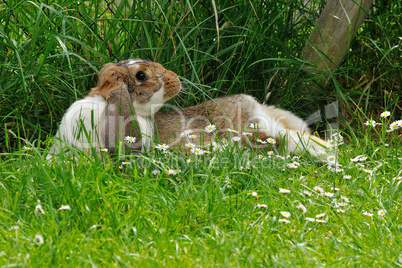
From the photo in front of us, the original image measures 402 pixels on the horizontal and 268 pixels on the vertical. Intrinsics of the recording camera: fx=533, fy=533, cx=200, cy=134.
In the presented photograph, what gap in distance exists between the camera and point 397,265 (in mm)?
2039

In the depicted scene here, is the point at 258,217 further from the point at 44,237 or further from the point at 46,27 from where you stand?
the point at 46,27

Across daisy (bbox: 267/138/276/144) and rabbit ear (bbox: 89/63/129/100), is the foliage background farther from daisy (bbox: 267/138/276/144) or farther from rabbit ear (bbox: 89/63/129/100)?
daisy (bbox: 267/138/276/144)

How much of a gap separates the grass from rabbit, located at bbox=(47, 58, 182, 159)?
14cm

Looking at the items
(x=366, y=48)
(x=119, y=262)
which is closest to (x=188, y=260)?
(x=119, y=262)

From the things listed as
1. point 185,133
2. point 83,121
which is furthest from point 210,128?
point 83,121

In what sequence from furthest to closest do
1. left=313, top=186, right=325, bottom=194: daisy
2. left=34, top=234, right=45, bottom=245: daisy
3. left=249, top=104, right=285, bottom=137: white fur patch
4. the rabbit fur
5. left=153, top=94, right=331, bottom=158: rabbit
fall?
1. left=249, top=104, right=285, bottom=137: white fur patch
2. left=153, top=94, right=331, bottom=158: rabbit
3. the rabbit fur
4. left=313, top=186, right=325, bottom=194: daisy
5. left=34, top=234, right=45, bottom=245: daisy

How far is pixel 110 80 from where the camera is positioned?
3.35 m

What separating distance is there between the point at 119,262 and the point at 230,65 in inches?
100

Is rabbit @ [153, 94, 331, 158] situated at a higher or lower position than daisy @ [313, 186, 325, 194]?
higher

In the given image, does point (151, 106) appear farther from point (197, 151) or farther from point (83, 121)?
point (197, 151)

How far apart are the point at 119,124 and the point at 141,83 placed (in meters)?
0.43

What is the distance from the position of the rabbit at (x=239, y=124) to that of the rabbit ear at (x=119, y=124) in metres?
0.25

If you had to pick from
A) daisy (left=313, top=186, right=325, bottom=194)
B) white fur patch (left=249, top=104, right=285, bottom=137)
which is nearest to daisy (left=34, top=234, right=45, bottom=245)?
daisy (left=313, top=186, right=325, bottom=194)

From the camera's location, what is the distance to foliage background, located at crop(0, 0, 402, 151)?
149 inches
